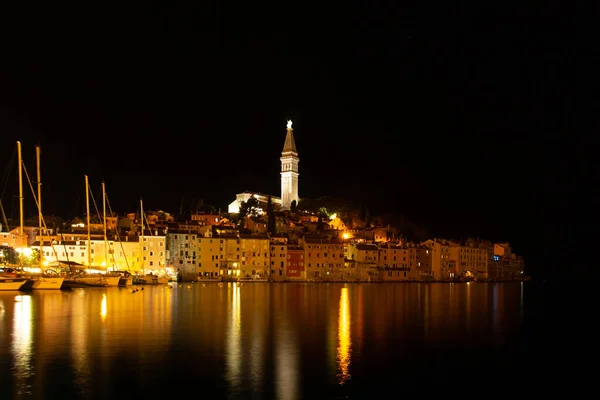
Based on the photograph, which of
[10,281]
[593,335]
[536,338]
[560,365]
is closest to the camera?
[560,365]

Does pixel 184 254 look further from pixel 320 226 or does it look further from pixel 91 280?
pixel 320 226

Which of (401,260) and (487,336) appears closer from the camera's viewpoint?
(487,336)

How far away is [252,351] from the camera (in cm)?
1797

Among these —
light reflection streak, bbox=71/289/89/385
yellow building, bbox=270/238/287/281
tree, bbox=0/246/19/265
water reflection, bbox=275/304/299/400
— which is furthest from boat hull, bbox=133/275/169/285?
water reflection, bbox=275/304/299/400

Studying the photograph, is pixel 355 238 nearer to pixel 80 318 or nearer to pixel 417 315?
pixel 417 315

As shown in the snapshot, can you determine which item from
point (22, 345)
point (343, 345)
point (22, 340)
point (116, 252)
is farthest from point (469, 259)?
point (22, 345)

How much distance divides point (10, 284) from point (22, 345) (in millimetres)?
23499

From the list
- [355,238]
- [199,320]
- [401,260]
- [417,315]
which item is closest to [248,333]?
[199,320]

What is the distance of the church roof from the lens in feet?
349

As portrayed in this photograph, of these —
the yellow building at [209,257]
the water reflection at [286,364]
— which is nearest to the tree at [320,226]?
the yellow building at [209,257]

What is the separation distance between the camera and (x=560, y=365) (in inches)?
711

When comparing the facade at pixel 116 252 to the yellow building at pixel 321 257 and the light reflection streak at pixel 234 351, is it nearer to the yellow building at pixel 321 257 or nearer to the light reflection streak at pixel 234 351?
the yellow building at pixel 321 257

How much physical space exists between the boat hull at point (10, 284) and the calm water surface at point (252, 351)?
9.34m

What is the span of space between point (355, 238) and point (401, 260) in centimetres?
957
